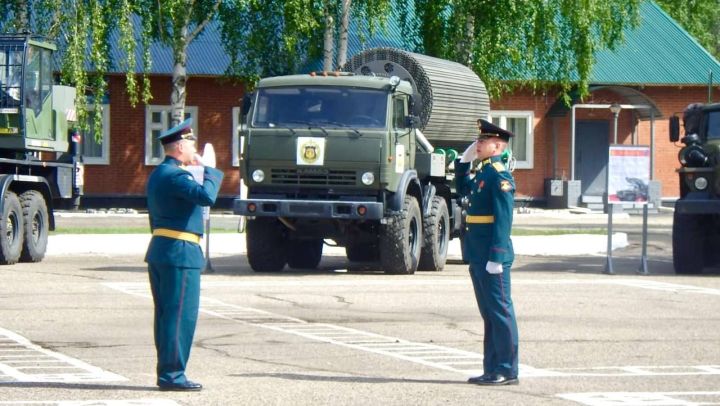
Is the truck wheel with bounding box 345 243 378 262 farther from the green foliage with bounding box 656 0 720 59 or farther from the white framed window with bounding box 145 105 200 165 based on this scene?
the green foliage with bounding box 656 0 720 59

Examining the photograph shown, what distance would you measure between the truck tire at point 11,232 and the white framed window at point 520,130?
76.7 feet

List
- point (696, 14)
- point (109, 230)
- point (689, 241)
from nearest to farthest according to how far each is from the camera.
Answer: point (689, 241) → point (109, 230) → point (696, 14)

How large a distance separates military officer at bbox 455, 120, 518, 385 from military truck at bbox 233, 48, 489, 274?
29.6ft

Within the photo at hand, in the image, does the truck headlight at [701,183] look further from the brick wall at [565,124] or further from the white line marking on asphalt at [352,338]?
the brick wall at [565,124]

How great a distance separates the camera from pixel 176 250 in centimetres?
1036

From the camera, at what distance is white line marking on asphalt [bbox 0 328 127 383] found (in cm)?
1088

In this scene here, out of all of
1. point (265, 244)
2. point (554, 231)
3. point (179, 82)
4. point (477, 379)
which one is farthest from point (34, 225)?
point (179, 82)

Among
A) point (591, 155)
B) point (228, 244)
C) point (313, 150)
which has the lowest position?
point (228, 244)

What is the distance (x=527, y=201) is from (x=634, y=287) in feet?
78.0

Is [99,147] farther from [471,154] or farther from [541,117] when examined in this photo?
[471,154]

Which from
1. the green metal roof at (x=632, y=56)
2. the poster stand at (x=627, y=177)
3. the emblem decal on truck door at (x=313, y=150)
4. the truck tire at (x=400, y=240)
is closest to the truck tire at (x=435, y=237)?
the truck tire at (x=400, y=240)

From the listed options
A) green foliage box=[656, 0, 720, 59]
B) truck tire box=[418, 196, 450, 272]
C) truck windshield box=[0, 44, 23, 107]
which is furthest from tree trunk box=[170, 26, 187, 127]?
green foliage box=[656, 0, 720, 59]

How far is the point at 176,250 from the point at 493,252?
7.42ft

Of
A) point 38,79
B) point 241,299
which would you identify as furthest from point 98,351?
point 38,79
